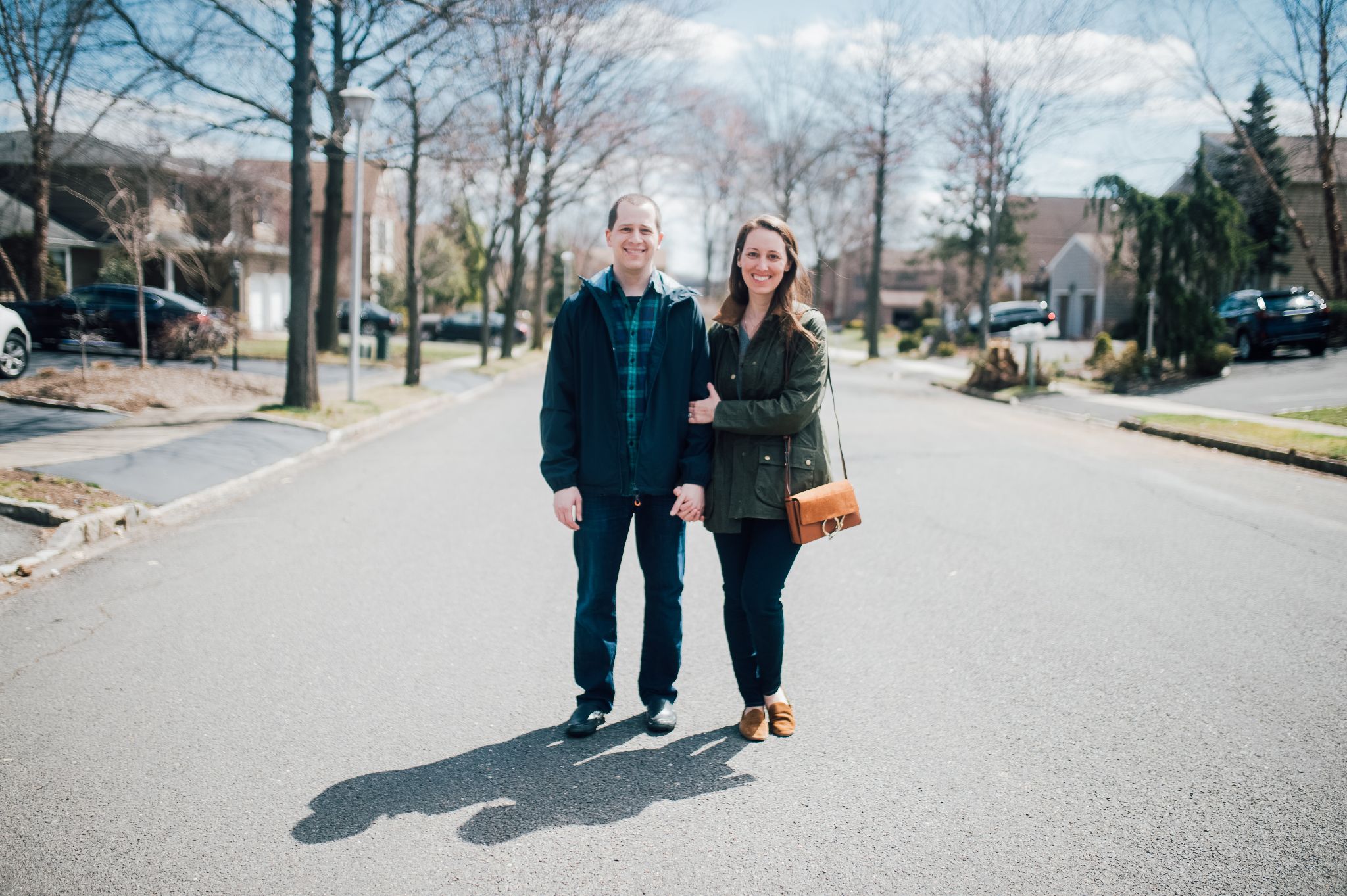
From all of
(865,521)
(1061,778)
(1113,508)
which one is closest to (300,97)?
(865,521)

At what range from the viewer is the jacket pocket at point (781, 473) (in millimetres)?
3662

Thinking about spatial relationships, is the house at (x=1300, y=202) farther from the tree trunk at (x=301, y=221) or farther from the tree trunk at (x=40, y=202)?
the tree trunk at (x=40, y=202)

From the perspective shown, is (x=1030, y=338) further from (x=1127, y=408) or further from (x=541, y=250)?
(x=541, y=250)

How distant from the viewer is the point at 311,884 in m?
2.77

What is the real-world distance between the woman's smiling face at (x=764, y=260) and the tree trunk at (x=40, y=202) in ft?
87.2

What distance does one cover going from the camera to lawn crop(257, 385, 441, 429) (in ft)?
43.8

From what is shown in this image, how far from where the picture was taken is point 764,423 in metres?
3.59

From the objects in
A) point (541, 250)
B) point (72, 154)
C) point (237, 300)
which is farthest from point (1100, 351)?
point (72, 154)

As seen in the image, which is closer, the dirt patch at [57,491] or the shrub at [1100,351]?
the dirt patch at [57,491]

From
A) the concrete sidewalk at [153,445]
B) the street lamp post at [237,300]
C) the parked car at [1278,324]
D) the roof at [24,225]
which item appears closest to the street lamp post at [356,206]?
the concrete sidewalk at [153,445]

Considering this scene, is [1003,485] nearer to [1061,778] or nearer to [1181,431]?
[1181,431]

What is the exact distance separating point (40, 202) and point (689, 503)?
28.7 m

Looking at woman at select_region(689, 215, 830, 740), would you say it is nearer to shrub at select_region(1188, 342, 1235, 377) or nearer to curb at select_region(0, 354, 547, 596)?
curb at select_region(0, 354, 547, 596)

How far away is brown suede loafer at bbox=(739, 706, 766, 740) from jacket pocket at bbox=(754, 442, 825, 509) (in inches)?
33.5
